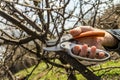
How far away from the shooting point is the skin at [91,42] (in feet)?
4.29

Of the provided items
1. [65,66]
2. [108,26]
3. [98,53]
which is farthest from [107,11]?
[98,53]

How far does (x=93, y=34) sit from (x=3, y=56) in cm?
170

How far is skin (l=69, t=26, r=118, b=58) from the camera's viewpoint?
1.31 meters

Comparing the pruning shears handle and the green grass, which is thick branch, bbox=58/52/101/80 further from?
the green grass

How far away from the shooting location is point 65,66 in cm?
279

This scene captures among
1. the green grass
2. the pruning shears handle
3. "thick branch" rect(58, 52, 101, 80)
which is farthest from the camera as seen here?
the green grass

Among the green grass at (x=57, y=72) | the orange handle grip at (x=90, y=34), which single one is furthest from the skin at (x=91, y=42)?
the green grass at (x=57, y=72)

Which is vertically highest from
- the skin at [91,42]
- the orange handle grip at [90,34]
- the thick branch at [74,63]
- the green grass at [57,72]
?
the orange handle grip at [90,34]

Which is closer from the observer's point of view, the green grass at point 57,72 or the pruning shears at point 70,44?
the pruning shears at point 70,44

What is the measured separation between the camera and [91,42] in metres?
1.47

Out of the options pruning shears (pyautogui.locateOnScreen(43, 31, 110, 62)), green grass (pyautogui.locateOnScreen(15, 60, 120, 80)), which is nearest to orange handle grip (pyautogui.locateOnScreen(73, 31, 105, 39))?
pruning shears (pyautogui.locateOnScreen(43, 31, 110, 62))

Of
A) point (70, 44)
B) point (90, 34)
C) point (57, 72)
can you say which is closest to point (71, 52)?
point (70, 44)

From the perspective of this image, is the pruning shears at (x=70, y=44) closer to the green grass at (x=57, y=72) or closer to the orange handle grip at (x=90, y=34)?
the orange handle grip at (x=90, y=34)

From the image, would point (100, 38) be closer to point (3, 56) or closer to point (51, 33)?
point (51, 33)
